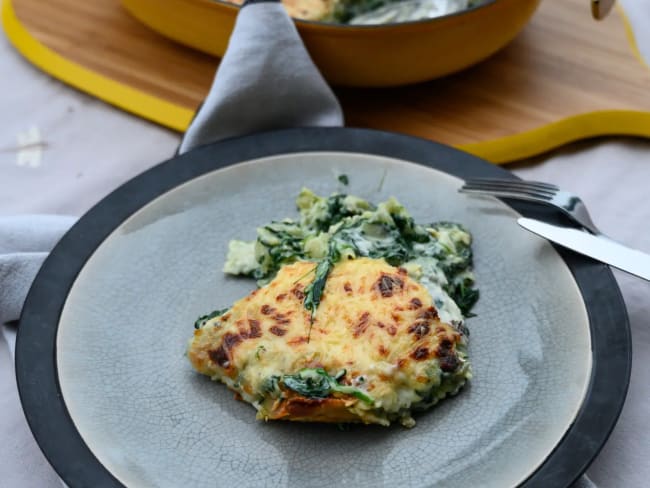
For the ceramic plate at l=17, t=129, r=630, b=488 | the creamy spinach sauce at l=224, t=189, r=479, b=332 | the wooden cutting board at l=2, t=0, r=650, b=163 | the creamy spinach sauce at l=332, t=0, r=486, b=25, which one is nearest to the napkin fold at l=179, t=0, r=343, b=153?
A: the ceramic plate at l=17, t=129, r=630, b=488

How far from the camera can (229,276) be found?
2824mm

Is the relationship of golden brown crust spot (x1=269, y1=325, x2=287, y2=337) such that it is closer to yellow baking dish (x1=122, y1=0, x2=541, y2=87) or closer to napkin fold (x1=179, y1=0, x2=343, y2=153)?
napkin fold (x1=179, y1=0, x2=343, y2=153)

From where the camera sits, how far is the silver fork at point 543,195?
283 cm

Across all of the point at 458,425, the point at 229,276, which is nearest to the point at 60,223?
the point at 229,276

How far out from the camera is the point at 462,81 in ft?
12.8

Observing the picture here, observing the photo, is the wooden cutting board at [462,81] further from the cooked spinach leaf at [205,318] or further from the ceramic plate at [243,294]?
the cooked spinach leaf at [205,318]

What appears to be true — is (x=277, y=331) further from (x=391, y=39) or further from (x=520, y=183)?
(x=391, y=39)

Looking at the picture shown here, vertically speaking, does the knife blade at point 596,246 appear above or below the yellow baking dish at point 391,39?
below

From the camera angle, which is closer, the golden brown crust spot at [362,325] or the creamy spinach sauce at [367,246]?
the golden brown crust spot at [362,325]

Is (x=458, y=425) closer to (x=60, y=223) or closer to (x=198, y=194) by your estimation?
(x=198, y=194)

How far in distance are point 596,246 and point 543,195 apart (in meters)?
0.27

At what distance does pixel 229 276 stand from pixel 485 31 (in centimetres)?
159

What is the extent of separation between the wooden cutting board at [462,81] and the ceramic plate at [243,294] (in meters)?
0.57

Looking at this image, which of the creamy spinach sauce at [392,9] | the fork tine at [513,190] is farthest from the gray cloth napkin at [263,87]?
the fork tine at [513,190]
